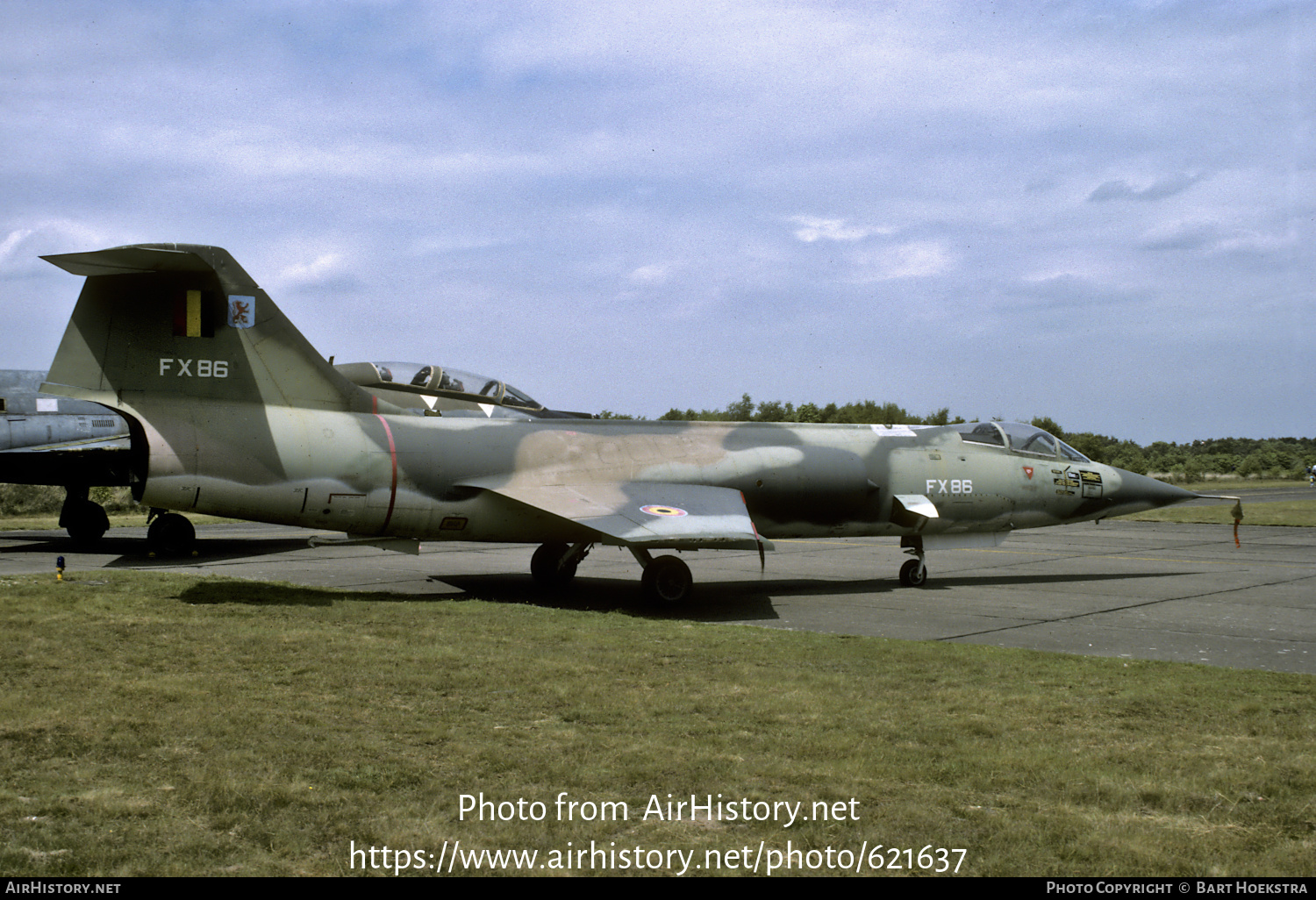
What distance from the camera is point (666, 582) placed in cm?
1335

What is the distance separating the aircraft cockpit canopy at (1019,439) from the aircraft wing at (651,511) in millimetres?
5309

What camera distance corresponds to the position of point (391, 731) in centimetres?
596

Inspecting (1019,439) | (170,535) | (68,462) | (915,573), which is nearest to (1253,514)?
(1019,439)

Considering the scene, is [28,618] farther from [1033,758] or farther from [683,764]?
[1033,758]

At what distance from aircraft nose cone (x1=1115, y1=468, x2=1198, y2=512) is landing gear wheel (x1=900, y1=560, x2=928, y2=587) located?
4.39 meters

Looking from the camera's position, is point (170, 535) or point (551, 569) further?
point (170, 535)

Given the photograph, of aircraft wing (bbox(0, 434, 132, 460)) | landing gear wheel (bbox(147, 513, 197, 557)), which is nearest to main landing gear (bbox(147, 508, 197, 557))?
landing gear wheel (bbox(147, 513, 197, 557))

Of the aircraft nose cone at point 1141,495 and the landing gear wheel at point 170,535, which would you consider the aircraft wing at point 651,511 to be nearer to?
the aircraft nose cone at point 1141,495

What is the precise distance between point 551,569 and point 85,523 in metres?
11.5

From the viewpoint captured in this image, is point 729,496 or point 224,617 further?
point 729,496

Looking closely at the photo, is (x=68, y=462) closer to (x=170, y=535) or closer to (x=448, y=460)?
(x=170, y=535)
